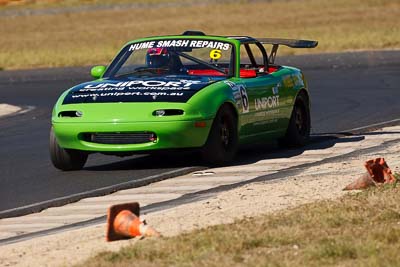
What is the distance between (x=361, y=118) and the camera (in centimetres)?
1802

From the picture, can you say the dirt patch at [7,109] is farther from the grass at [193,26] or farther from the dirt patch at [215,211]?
the grass at [193,26]

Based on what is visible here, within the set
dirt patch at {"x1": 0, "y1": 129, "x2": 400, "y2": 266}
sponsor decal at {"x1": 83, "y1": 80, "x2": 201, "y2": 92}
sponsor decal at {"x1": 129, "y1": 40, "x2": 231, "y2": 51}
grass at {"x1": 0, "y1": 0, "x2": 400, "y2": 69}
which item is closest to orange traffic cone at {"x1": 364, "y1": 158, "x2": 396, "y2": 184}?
dirt patch at {"x1": 0, "y1": 129, "x2": 400, "y2": 266}

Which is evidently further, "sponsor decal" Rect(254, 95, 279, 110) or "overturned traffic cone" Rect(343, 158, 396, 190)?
"sponsor decal" Rect(254, 95, 279, 110)

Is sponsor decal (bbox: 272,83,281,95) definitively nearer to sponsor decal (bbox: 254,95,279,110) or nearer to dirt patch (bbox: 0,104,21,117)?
sponsor decal (bbox: 254,95,279,110)

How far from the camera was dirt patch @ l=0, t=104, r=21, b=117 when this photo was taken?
21655 mm

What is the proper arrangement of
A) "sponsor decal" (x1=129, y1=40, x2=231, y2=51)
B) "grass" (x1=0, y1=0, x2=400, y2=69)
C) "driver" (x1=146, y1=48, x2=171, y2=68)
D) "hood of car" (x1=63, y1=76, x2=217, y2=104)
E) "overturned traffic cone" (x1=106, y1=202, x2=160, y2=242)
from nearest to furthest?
"overturned traffic cone" (x1=106, y1=202, x2=160, y2=242), "hood of car" (x1=63, y1=76, x2=217, y2=104), "driver" (x1=146, y1=48, x2=171, y2=68), "sponsor decal" (x1=129, y1=40, x2=231, y2=51), "grass" (x1=0, y1=0, x2=400, y2=69)

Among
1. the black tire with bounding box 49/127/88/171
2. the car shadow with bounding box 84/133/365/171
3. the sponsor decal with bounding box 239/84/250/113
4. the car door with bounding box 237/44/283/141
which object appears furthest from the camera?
the car door with bounding box 237/44/283/141

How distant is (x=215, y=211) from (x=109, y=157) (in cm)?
459

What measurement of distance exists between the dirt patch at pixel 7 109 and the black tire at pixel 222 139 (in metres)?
8.91

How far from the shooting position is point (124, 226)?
27.8 ft

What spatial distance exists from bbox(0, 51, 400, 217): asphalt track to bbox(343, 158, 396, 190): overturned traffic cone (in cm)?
220

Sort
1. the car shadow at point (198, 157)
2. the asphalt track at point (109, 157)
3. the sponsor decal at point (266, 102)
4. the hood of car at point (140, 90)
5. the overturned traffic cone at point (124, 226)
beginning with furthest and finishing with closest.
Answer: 1. the sponsor decal at point (266, 102)
2. the car shadow at point (198, 157)
3. the hood of car at point (140, 90)
4. the asphalt track at point (109, 157)
5. the overturned traffic cone at point (124, 226)

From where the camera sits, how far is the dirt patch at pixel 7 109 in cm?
2165

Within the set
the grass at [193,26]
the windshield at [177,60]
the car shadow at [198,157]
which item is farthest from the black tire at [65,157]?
the grass at [193,26]
